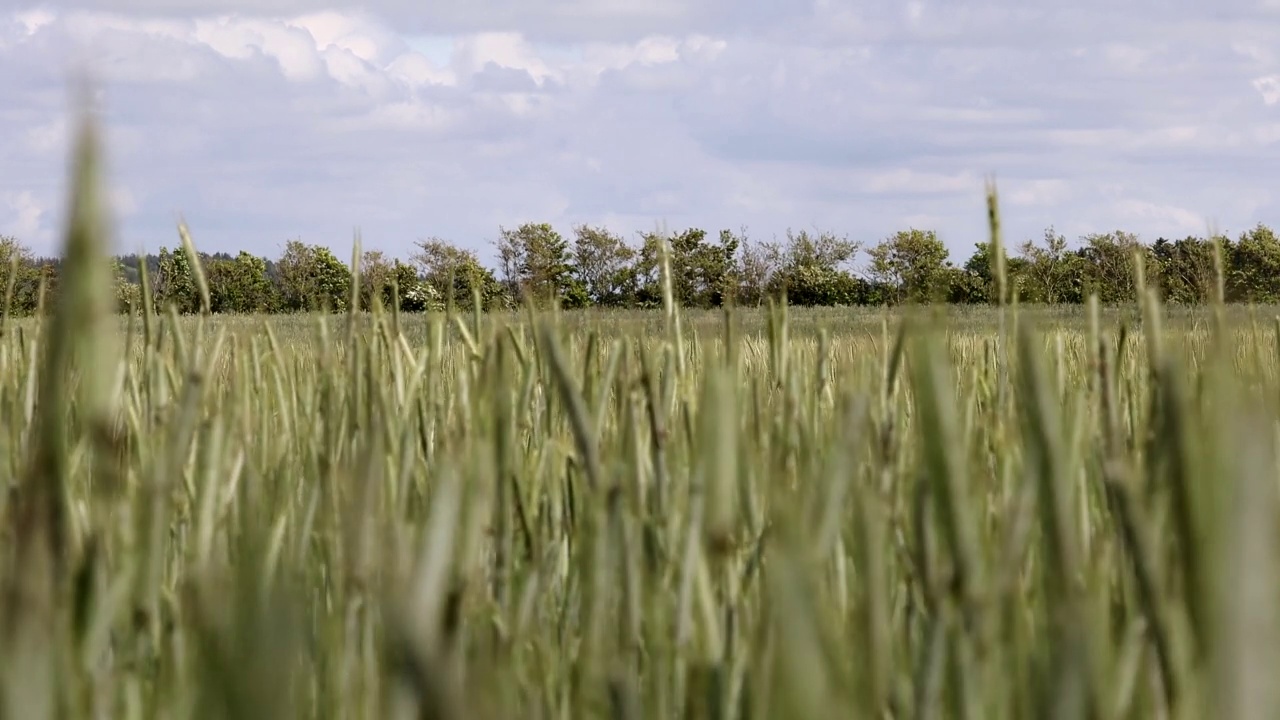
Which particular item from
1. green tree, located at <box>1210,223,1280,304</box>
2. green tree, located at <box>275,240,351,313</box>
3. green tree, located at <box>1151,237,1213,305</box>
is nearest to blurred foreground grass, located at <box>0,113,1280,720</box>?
green tree, located at <box>1151,237,1213,305</box>

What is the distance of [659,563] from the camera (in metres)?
0.86

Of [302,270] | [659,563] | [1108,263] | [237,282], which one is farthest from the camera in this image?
[237,282]

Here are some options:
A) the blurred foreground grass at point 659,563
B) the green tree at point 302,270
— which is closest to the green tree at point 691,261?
the green tree at point 302,270

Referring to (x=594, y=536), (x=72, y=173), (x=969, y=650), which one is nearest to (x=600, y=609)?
(x=594, y=536)

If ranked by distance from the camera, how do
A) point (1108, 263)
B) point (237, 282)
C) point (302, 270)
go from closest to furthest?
point (1108, 263) → point (302, 270) → point (237, 282)

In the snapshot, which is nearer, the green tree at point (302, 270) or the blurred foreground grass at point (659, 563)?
the blurred foreground grass at point (659, 563)

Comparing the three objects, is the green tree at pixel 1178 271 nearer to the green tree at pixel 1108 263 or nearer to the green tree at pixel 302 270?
the green tree at pixel 1108 263

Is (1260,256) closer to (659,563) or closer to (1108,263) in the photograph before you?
(1108,263)

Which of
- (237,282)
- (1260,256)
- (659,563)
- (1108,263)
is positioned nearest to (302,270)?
(237,282)

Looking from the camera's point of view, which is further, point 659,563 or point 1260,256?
point 1260,256

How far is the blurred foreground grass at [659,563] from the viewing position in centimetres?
30

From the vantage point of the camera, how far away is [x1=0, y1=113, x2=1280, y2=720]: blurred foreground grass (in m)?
0.30

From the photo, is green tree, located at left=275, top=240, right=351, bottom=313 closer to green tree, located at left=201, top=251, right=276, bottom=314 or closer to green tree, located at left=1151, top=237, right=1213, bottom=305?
green tree, located at left=201, top=251, right=276, bottom=314

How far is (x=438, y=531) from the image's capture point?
0.35m
